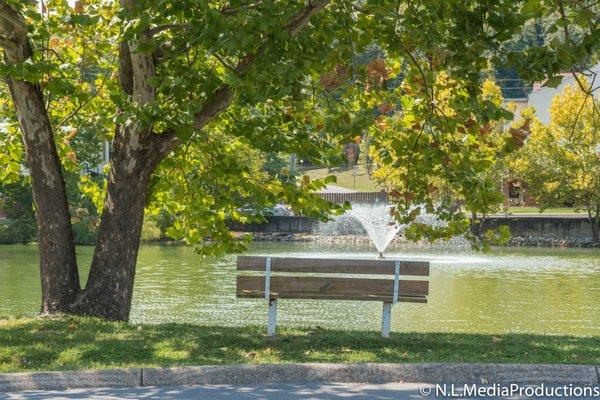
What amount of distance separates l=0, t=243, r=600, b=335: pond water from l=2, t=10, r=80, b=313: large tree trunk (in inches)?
247

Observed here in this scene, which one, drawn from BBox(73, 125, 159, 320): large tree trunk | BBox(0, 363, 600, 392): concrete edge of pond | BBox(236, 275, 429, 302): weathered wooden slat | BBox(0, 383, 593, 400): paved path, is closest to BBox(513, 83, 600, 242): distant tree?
BBox(73, 125, 159, 320): large tree trunk

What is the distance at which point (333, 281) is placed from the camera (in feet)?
37.6

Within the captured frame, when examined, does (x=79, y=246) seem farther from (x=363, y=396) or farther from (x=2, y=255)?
(x=363, y=396)

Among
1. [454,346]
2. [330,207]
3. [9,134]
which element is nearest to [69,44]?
[9,134]

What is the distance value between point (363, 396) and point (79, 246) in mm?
48082

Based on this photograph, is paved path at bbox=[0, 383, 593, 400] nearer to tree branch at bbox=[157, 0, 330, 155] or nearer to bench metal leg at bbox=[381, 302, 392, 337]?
bench metal leg at bbox=[381, 302, 392, 337]

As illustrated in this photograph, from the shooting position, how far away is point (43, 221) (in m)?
13.8

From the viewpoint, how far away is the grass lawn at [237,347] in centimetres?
967

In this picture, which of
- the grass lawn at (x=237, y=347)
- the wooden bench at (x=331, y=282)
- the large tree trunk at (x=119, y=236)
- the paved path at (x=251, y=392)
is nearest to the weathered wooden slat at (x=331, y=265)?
the wooden bench at (x=331, y=282)

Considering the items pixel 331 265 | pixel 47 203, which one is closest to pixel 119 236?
pixel 47 203

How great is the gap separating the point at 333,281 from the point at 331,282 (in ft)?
0.09

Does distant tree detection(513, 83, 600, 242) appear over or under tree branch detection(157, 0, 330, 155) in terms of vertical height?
over

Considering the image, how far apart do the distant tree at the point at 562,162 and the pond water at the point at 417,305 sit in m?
19.1

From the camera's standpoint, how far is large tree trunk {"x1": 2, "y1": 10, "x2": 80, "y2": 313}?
13.6 meters
